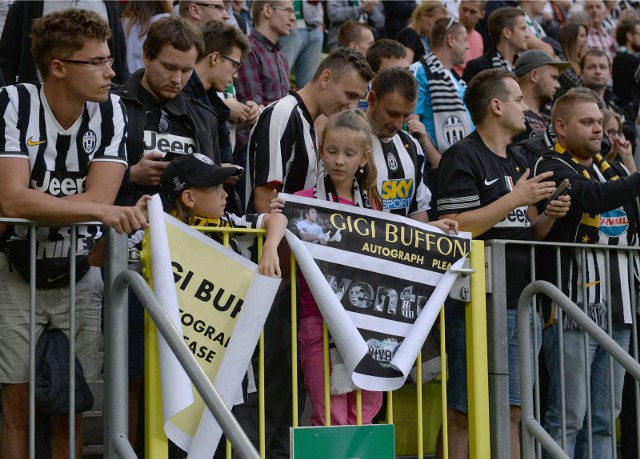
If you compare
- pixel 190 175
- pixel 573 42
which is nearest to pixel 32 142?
pixel 190 175

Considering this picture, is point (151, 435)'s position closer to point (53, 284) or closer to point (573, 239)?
point (53, 284)

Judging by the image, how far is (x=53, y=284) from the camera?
15.0 feet

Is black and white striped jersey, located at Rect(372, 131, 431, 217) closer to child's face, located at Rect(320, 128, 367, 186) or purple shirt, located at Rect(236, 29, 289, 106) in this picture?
child's face, located at Rect(320, 128, 367, 186)

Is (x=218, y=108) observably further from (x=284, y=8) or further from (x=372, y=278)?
(x=284, y=8)

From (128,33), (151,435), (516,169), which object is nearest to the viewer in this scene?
(151,435)

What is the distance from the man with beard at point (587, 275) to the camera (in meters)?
5.70

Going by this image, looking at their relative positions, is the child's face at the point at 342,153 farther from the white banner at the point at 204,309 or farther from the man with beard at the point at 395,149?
the white banner at the point at 204,309

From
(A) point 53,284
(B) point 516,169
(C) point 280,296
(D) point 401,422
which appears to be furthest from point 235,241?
(B) point 516,169

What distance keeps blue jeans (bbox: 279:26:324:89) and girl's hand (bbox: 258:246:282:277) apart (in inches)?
224

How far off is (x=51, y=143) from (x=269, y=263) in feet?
3.64

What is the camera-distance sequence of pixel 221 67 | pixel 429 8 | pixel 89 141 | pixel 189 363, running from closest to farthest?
pixel 189 363 < pixel 89 141 < pixel 221 67 < pixel 429 8

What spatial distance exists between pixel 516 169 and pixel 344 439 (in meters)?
2.15

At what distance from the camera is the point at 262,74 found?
7.98 metres

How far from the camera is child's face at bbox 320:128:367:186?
5.29 m
